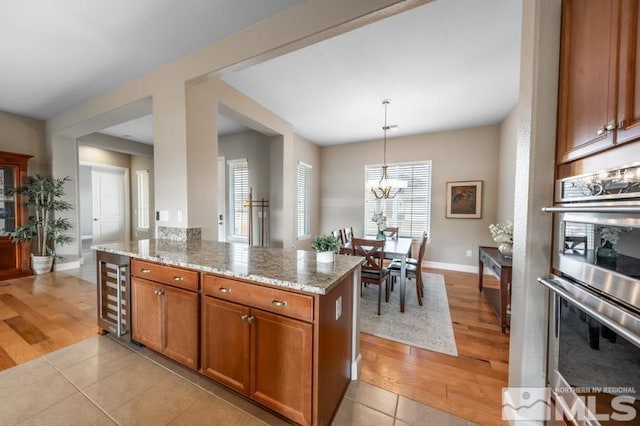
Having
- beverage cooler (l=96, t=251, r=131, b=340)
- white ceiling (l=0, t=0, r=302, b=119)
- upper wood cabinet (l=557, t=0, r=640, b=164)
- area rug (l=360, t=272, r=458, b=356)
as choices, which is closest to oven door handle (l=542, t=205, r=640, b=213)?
upper wood cabinet (l=557, t=0, r=640, b=164)

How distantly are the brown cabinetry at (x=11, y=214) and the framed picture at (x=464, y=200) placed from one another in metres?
7.66

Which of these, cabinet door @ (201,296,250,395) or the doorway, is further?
the doorway

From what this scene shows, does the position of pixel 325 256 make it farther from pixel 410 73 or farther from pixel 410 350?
Answer: pixel 410 73

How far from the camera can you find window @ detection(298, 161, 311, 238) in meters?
5.35

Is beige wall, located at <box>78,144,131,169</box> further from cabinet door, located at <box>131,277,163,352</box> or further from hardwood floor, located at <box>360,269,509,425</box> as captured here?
hardwood floor, located at <box>360,269,509,425</box>

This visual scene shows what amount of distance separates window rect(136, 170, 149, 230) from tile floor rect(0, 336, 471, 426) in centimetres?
546

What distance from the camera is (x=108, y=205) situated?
6543mm

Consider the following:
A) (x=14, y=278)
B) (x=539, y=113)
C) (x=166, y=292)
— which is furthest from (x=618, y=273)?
(x=14, y=278)

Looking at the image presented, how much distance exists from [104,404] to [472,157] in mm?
5781

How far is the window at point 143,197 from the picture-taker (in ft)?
21.4

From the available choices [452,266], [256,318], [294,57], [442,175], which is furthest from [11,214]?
[452,266]

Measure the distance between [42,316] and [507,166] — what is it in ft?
21.5

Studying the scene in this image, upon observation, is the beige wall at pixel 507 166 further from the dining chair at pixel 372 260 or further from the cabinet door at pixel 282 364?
the cabinet door at pixel 282 364

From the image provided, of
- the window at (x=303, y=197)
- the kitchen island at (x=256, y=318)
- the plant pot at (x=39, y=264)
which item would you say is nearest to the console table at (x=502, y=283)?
the kitchen island at (x=256, y=318)
